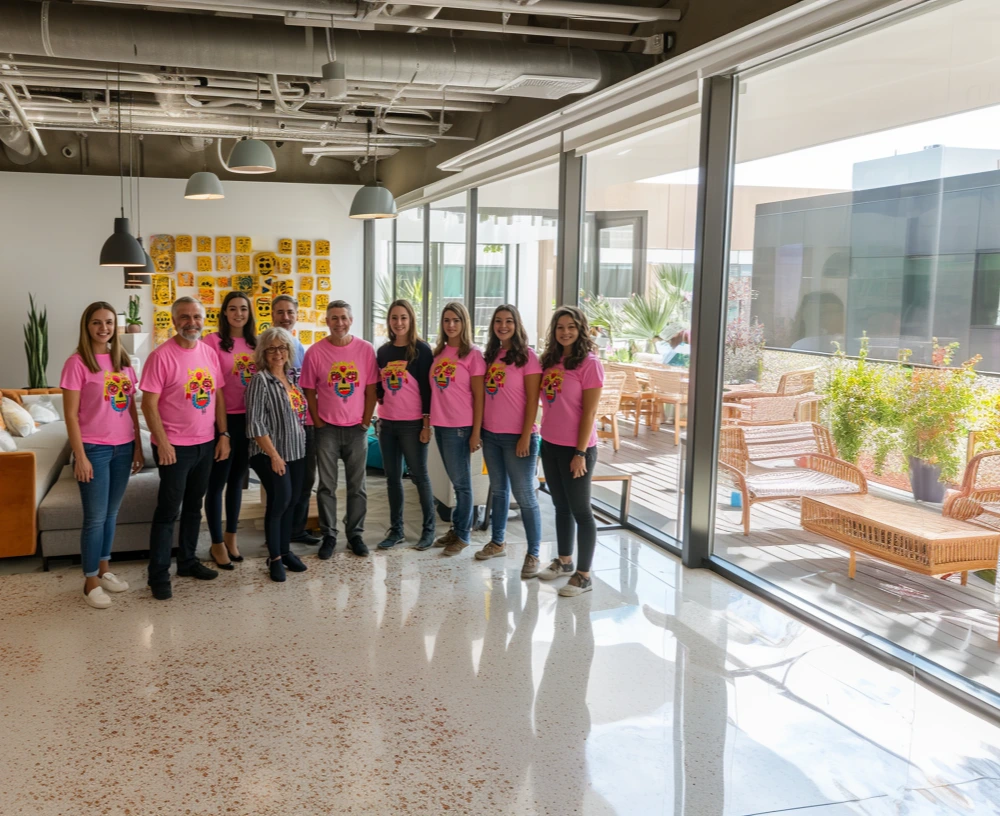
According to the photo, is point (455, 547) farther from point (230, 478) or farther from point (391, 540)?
point (230, 478)

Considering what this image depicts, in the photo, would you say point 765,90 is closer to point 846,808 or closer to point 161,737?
point 846,808

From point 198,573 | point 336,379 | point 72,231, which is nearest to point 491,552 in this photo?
point 336,379

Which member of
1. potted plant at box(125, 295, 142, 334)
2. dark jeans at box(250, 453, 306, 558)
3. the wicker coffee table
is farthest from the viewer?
potted plant at box(125, 295, 142, 334)

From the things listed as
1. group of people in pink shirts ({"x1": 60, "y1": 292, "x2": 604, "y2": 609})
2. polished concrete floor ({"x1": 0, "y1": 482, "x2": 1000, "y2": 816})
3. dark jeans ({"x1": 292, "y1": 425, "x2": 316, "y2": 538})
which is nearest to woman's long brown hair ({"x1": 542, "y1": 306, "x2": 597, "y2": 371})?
group of people in pink shirts ({"x1": 60, "y1": 292, "x2": 604, "y2": 609})

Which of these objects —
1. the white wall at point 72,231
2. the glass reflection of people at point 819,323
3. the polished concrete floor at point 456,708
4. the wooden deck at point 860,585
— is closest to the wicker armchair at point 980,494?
the wooden deck at point 860,585

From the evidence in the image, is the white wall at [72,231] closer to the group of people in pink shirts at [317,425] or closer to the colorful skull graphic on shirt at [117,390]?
the group of people in pink shirts at [317,425]

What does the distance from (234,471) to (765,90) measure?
3.66 metres

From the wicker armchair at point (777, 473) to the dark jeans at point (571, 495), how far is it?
2.89 feet

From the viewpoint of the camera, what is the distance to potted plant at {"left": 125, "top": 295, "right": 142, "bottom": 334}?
31.6 feet

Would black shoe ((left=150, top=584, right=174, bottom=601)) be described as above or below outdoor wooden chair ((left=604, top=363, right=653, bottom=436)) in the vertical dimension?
below

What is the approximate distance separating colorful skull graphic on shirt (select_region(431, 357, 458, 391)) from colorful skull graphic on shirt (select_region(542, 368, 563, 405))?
27.8 inches

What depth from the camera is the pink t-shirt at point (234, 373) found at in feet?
16.2

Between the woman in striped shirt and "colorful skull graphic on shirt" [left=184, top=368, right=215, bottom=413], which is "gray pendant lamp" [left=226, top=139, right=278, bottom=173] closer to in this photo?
the woman in striped shirt

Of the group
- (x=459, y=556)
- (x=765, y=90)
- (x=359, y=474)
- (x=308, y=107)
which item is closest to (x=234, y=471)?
(x=359, y=474)
